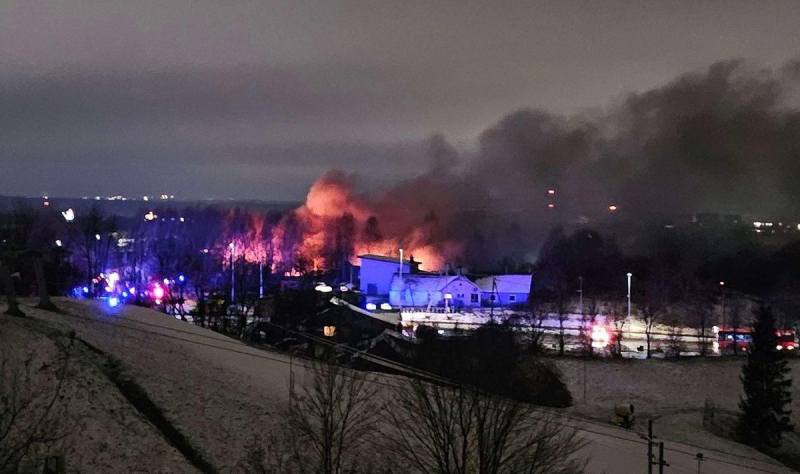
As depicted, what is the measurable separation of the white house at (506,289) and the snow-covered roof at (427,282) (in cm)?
87

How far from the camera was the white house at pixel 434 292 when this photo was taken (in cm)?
3088

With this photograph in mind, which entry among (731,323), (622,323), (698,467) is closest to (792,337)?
(731,323)

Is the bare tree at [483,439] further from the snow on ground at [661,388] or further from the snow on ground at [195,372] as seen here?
the snow on ground at [661,388]

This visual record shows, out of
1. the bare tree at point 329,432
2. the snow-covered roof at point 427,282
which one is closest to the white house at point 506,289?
the snow-covered roof at point 427,282

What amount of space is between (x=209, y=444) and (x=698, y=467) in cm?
822

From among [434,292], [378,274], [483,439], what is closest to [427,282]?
[434,292]

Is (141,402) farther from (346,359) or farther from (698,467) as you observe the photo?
(698,467)

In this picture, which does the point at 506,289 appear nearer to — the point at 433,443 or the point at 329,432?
the point at 433,443

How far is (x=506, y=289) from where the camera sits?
32.1 m

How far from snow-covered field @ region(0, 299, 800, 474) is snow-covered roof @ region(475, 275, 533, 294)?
13.7 meters

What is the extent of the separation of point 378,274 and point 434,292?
4057 mm

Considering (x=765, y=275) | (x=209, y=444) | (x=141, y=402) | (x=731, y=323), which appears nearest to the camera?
(x=209, y=444)

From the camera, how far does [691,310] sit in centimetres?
2742

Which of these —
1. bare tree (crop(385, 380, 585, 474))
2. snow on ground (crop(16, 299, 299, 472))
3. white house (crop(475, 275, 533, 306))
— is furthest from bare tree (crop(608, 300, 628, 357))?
bare tree (crop(385, 380, 585, 474))
